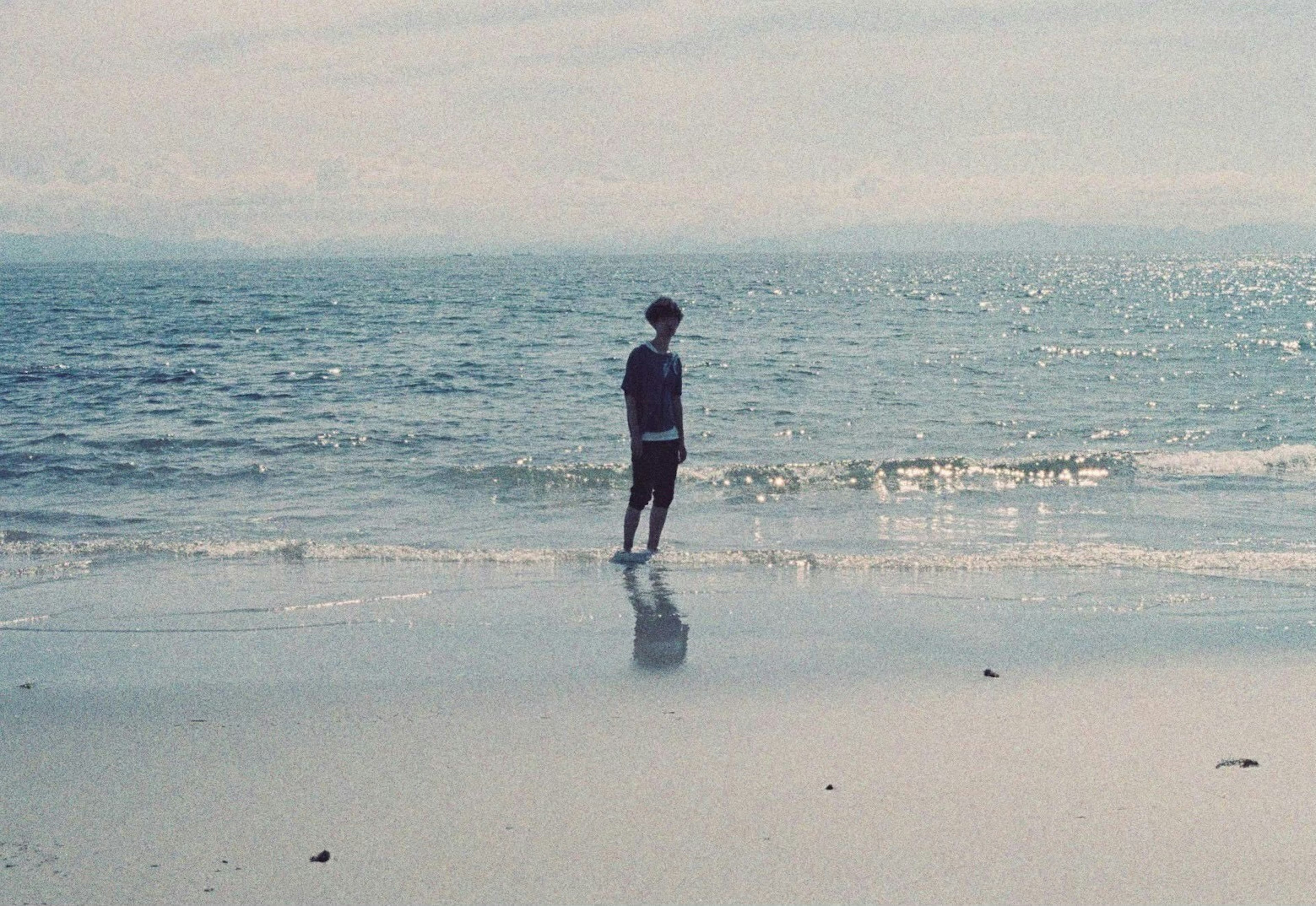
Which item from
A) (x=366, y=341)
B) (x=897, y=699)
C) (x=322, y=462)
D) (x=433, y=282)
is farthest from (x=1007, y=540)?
(x=433, y=282)

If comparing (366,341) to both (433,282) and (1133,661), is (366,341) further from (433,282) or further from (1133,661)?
(433,282)

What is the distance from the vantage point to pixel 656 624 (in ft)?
21.9

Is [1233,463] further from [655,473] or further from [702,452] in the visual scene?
[655,473]

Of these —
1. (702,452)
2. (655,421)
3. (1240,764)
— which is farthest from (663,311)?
(702,452)

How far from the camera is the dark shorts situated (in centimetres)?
870

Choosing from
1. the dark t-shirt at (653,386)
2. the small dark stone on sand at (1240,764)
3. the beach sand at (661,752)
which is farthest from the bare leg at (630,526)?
the small dark stone on sand at (1240,764)

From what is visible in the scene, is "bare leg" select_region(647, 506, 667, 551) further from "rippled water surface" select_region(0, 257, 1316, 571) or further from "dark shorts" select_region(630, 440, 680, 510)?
"rippled water surface" select_region(0, 257, 1316, 571)

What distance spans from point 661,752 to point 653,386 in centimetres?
423

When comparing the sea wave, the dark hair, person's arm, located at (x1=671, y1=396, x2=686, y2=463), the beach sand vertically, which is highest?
the dark hair

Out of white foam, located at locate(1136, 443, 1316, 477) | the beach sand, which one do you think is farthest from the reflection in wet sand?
white foam, located at locate(1136, 443, 1316, 477)

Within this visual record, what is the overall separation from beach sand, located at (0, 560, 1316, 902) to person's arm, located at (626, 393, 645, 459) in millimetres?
1619

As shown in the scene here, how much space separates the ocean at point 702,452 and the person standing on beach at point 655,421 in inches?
15.7

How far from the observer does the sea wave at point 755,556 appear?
827 cm

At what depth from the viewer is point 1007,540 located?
31.9ft
